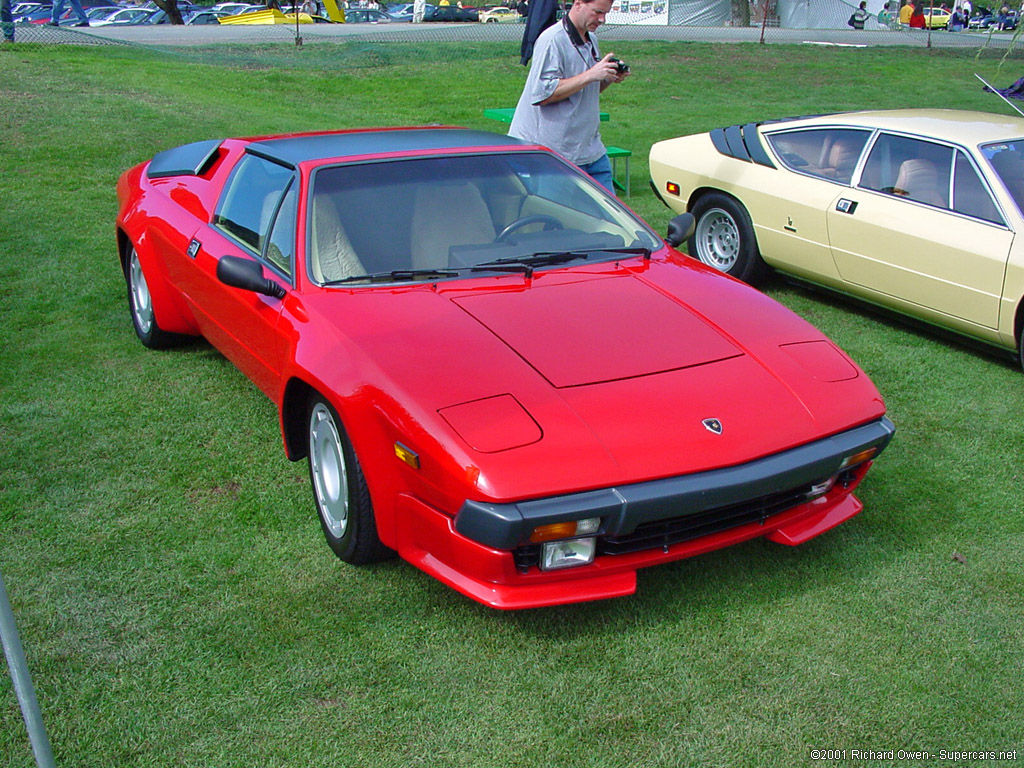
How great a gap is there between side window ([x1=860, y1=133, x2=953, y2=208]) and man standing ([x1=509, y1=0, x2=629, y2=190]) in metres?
1.68

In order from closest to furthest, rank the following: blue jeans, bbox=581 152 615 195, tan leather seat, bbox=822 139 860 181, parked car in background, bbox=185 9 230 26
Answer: blue jeans, bbox=581 152 615 195, tan leather seat, bbox=822 139 860 181, parked car in background, bbox=185 9 230 26

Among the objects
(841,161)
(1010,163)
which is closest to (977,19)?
(841,161)

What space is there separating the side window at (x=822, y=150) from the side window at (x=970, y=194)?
2.24 ft

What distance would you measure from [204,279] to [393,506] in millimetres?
1895

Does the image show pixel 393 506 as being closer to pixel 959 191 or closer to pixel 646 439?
pixel 646 439

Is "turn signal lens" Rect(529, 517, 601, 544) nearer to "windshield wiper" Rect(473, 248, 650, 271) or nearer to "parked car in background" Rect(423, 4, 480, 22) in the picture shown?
"windshield wiper" Rect(473, 248, 650, 271)

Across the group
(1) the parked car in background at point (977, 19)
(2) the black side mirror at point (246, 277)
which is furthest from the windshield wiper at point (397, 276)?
(1) the parked car in background at point (977, 19)

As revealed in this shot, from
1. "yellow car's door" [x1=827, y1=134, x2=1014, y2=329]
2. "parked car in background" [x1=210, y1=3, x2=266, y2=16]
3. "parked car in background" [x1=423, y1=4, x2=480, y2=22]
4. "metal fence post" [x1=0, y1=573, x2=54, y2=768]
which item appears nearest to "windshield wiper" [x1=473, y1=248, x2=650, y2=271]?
"metal fence post" [x1=0, y1=573, x2=54, y2=768]

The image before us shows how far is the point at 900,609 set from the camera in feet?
9.64

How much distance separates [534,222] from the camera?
12.5 feet

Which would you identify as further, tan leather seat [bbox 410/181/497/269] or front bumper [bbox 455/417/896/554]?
tan leather seat [bbox 410/181/497/269]

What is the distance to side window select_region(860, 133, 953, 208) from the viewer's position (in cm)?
525

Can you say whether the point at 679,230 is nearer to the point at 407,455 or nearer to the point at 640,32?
the point at 407,455

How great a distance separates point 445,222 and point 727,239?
3.45 m
